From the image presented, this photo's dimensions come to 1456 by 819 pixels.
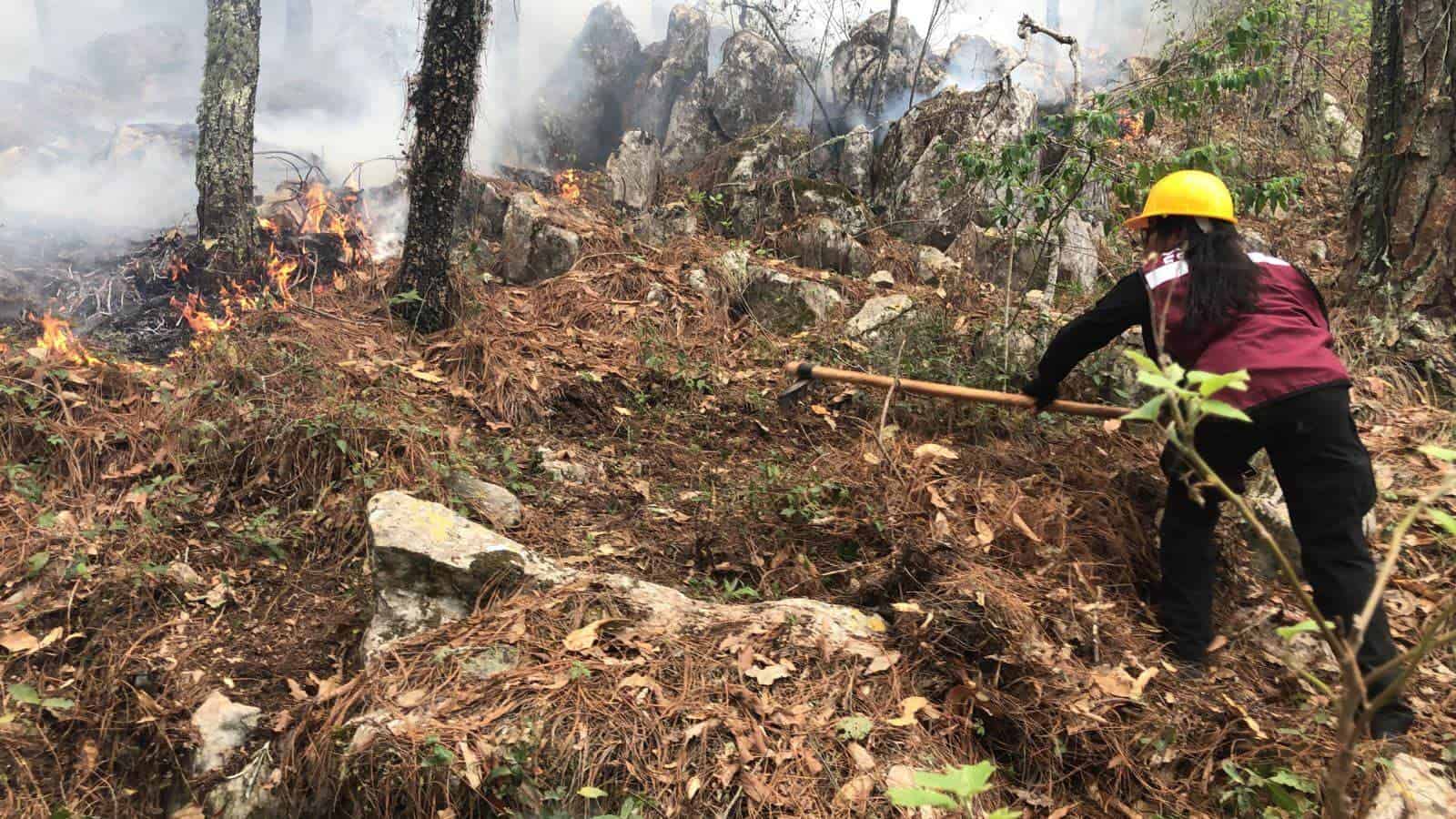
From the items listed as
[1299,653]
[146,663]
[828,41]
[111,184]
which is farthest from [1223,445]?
[111,184]

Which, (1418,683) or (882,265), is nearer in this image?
(1418,683)

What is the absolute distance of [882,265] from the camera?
7223 millimetres

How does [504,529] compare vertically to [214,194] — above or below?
below

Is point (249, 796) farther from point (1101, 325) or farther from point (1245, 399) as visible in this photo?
point (1245, 399)

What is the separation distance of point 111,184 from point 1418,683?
14094mm

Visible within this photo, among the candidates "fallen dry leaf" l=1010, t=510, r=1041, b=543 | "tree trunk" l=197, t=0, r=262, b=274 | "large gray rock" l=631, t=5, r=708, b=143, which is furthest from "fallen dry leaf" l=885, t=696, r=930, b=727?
"large gray rock" l=631, t=5, r=708, b=143

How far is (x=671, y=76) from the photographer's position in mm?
13102

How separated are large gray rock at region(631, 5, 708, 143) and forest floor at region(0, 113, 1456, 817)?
819cm

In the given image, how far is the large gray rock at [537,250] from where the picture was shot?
6.57 metres

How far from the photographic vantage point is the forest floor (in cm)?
262

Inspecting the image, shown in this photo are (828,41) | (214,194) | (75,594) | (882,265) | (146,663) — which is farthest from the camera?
(828,41)

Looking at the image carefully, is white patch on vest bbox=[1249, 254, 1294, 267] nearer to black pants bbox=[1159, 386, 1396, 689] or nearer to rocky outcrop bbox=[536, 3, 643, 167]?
black pants bbox=[1159, 386, 1396, 689]

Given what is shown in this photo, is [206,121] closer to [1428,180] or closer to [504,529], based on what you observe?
[504,529]

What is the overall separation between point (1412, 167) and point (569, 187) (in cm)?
689
